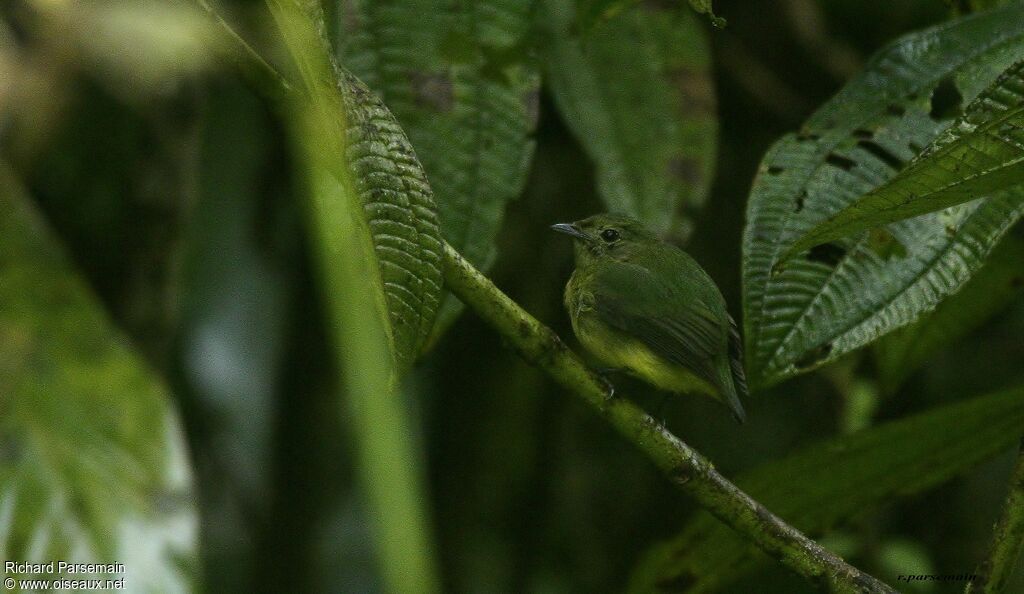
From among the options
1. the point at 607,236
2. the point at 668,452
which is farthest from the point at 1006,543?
the point at 607,236

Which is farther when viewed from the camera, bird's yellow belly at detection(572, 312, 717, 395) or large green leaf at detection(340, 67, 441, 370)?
bird's yellow belly at detection(572, 312, 717, 395)

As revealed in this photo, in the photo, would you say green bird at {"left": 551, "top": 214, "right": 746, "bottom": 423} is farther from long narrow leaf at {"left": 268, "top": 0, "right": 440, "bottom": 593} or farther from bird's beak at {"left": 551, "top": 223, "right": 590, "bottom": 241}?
long narrow leaf at {"left": 268, "top": 0, "right": 440, "bottom": 593}

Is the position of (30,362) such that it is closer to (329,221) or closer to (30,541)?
(30,541)

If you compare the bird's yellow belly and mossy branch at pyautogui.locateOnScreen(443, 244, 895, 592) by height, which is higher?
mossy branch at pyautogui.locateOnScreen(443, 244, 895, 592)

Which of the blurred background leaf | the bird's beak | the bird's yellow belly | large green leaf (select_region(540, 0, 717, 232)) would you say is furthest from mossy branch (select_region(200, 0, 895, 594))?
the blurred background leaf

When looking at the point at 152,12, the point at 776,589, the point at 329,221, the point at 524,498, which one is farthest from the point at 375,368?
the point at 524,498

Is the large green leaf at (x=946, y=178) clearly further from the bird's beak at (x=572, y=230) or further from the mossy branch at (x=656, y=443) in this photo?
the bird's beak at (x=572, y=230)

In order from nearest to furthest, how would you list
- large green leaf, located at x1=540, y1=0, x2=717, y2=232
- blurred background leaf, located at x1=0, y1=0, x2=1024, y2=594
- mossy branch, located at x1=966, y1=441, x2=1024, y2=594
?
1. mossy branch, located at x1=966, y1=441, x2=1024, y2=594
2. large green leaf, located at x1=540, y1=0, x2=717, y2=232
3. blurred background leaf, located at x1=0, y1=0, x2=1024, y2=594
